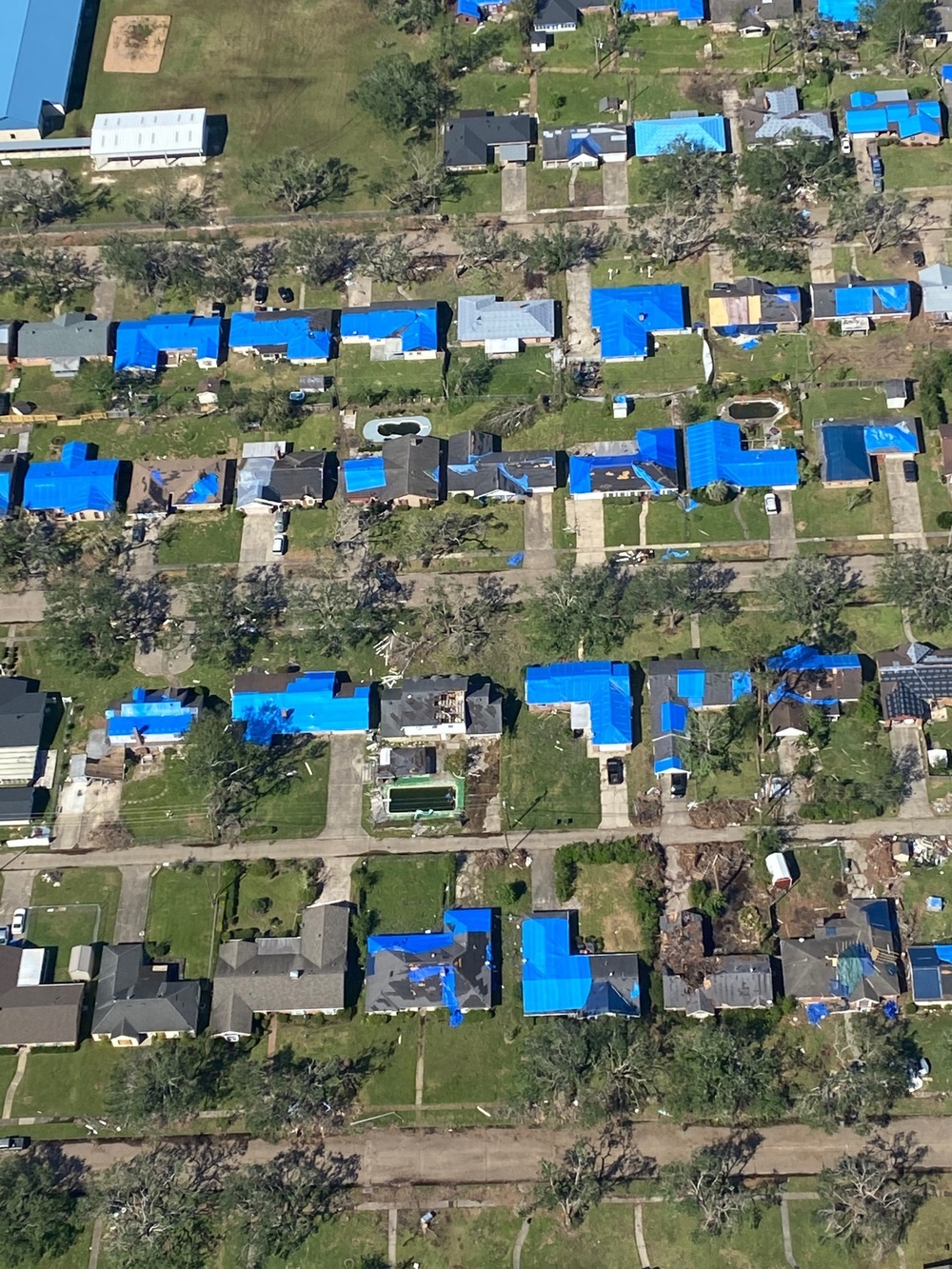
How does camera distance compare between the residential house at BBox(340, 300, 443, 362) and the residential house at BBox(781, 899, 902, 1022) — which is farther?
the residential house at BBox(340, 300, 443, 362)

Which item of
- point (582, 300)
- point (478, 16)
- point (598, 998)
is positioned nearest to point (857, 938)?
point (598, 998)

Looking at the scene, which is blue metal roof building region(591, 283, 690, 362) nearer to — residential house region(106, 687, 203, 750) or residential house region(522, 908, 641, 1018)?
residential house region(106, 687, 203, 750)

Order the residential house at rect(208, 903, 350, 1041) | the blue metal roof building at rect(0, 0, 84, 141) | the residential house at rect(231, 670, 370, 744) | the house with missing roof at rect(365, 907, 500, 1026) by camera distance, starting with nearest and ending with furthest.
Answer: the house with missing roof at rect(365, 907, 500, 1026) < the residential house at rect(208, 903, 350, 1041) < the residential house at rect(231, 670, 370, 744) < the blue metal roof building at rect(0, 0, 84, 141)

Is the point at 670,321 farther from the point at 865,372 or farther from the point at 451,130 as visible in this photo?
the point at 451,130

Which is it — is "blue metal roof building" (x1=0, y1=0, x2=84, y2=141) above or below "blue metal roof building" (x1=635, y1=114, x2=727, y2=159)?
above

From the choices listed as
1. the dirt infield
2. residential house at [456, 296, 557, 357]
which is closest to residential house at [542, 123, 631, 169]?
residential house at [456, 296, 557, 357]

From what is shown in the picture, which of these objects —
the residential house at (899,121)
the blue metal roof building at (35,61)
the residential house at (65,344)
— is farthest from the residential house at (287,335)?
the residential house at (899,121)

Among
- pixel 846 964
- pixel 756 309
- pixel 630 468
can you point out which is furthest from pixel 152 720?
pixel 756 309
